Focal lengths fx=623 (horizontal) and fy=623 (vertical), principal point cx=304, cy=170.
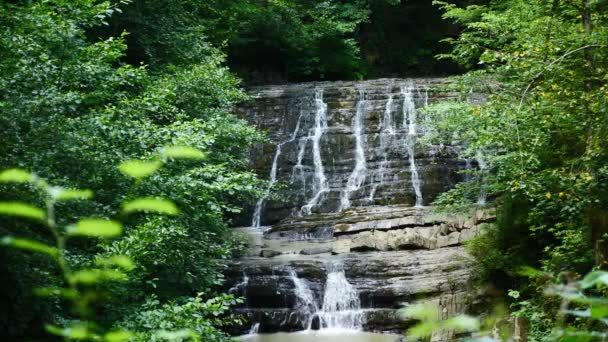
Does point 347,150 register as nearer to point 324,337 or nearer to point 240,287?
point 240,287

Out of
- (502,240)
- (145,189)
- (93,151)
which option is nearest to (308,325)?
(502,240)

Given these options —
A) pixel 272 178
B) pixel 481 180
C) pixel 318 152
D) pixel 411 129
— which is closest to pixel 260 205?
pixel 272 178

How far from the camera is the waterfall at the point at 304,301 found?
11.0m

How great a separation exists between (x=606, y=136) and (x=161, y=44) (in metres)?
9.44

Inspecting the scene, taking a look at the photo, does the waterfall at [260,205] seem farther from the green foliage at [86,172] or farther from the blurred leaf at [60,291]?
the blurred leaf at [60,291]

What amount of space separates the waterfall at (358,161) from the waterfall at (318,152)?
2.11ft

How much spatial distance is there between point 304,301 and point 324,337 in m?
1.16

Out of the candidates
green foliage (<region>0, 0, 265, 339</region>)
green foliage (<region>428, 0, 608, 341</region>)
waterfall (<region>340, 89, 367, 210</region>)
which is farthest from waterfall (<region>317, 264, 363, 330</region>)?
waterfall (<region>340, 89, 367, 210</region>)

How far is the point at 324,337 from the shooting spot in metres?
10.3

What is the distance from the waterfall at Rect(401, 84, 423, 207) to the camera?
16.5 meters

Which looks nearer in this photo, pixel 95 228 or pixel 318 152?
pixel 95 228

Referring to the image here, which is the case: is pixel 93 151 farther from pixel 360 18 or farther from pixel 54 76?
pixel 360 18

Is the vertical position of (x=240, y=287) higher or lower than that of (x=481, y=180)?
lower

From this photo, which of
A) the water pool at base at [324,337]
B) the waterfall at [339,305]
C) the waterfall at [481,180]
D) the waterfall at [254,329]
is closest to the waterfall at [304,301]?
the waterfall at [339,305]
